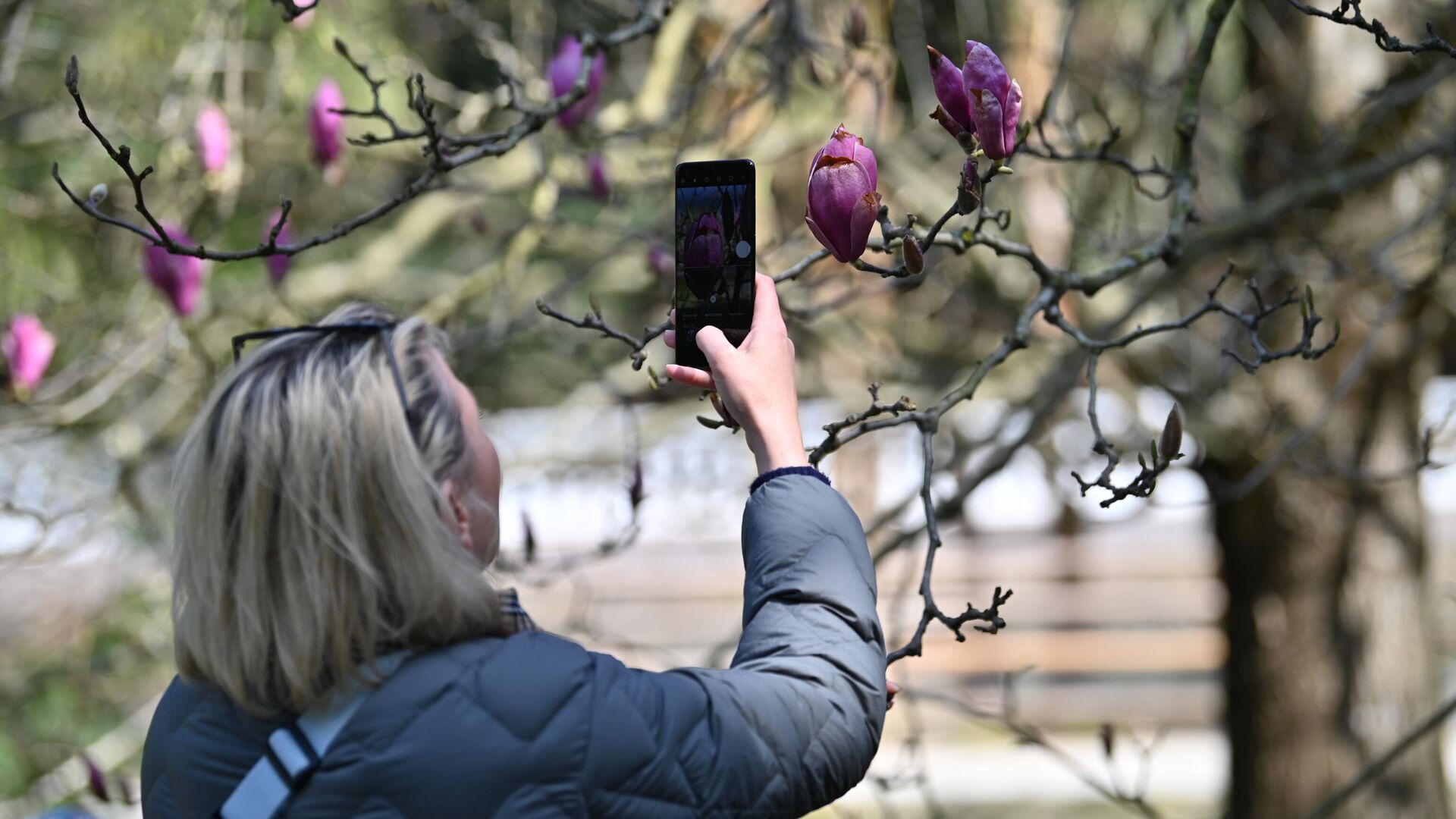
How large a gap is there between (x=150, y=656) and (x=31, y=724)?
366 mm

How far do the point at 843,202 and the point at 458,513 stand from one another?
36cm

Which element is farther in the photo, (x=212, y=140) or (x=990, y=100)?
(x=212, y=140)

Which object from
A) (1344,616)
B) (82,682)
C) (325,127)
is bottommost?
(82,682)

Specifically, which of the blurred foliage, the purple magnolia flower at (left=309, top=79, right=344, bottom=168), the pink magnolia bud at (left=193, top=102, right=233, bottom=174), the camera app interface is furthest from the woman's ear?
the blurred foliage

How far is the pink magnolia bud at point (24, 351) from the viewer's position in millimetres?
2098

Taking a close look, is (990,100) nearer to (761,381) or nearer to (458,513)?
(761,381)

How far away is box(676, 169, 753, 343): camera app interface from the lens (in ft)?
3.20

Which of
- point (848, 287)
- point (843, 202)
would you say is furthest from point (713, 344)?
point (848, 287)

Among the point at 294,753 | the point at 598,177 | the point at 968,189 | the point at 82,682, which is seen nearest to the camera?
the point at 294,753

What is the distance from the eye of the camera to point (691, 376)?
3.19 feet

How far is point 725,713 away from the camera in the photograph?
2.75 ft

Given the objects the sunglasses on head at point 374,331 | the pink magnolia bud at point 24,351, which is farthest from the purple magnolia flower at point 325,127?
the sunglasses on head at point 374,331

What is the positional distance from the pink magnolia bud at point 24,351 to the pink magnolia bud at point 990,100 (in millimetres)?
1692

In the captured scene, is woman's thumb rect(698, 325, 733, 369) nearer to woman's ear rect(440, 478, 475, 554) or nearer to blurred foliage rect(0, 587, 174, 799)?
woman's ear rect(440, 478, 475, 554)
